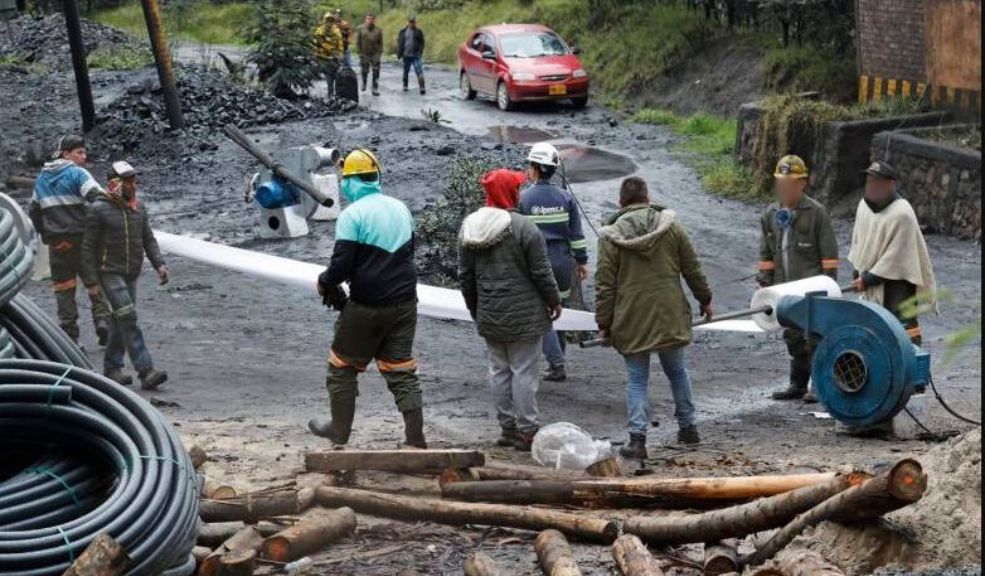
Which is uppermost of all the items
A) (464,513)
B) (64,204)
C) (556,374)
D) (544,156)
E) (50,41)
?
(544,156)

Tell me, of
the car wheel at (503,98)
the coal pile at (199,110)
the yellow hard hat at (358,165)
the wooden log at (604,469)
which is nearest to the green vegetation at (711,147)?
the car wheel at (503,98)

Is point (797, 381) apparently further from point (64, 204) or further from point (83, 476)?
point (83, 476)

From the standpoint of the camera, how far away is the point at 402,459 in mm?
8094

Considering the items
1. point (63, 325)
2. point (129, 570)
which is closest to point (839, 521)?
point (129, 570)

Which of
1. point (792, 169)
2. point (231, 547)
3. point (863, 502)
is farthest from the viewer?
point (792, 169)

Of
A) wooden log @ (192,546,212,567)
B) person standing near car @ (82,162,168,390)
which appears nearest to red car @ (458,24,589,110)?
person standing near car @ (82,162,168,390)

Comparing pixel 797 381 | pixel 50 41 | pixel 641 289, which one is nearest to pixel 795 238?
pixel 797 381

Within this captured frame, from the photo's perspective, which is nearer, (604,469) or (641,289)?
(604,469)

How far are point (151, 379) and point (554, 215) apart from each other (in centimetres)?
330

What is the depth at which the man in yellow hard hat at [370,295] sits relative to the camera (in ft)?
29.3

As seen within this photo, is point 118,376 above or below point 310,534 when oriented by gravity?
below

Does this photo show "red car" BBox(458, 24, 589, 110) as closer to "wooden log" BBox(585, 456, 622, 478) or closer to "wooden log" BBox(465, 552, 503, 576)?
"wooden log" BBox(585, 456, 622, 478)

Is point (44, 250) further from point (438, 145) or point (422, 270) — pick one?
point (438, 145)

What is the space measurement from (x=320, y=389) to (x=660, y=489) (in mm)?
4587
